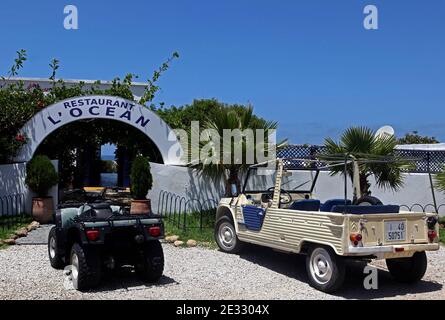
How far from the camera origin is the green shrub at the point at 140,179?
13836 mm

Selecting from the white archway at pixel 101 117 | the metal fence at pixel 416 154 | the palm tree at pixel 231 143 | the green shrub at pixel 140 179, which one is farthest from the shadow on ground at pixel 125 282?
the metal fence at pixel 416 154

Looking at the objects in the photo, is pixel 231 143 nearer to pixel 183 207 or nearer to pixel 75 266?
pixel 183 207

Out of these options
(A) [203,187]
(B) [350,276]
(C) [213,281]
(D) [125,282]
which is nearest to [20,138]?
(A) [203,187]

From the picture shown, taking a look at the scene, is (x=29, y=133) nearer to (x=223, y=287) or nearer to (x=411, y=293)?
(x=223, y=287)

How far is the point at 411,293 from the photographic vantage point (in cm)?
711

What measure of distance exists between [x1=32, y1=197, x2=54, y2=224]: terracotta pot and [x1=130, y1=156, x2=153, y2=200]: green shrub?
7.24 ft

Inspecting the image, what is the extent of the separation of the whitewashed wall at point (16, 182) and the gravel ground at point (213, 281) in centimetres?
439

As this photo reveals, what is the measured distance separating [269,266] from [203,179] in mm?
5803

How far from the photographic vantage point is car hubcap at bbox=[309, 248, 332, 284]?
6.95 meters

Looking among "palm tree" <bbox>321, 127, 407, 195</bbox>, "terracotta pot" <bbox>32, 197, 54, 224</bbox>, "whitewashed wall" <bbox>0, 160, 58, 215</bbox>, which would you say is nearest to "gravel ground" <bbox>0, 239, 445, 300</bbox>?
"palm tree" <bbox>321, 127, 407, 195</bbox>

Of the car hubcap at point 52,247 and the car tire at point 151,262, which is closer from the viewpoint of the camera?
the car tire at point 151,262

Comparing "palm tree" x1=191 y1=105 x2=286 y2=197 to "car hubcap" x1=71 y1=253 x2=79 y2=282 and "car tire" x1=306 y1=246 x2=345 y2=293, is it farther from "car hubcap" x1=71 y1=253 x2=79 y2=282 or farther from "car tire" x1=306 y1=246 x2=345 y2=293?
"car hubcap" x1=71 y1=253 x2=79 y2=282

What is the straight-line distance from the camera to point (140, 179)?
45.3ft

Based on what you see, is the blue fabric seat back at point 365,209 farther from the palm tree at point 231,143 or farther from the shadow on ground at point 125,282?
the palm tree at point 231,143
